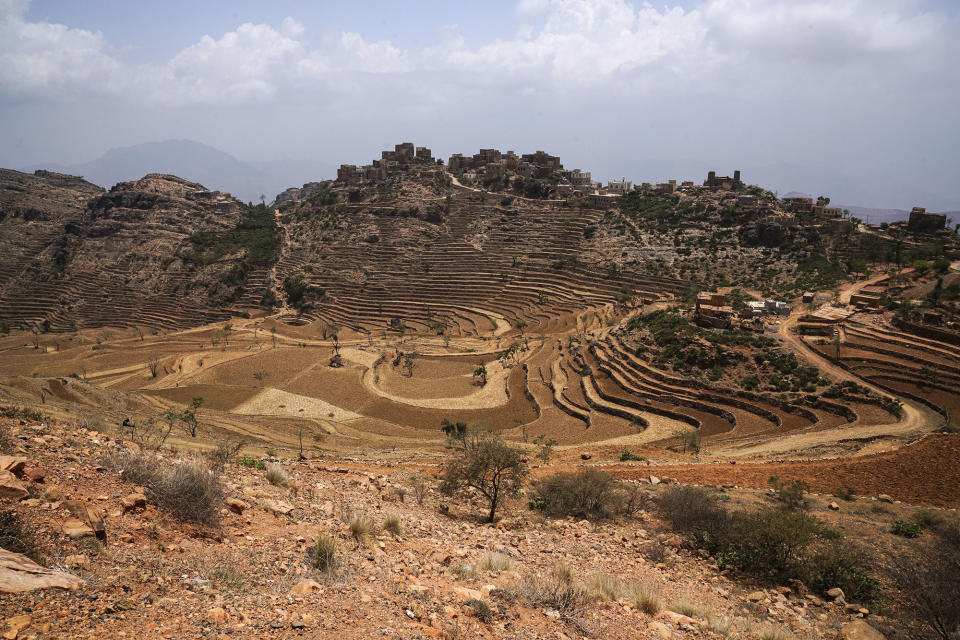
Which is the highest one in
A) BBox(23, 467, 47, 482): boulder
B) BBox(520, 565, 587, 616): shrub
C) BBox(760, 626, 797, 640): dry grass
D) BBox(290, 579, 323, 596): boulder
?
BBox(23, 467, 47, 482): boulder

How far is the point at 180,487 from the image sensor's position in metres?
6.45

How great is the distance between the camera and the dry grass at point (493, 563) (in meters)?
7.12

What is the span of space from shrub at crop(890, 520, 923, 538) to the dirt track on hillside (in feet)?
10.9

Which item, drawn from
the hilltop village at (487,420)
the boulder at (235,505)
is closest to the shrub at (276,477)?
the hilltop village at (487,420)

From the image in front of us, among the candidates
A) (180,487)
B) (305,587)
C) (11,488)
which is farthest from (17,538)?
(305,587)

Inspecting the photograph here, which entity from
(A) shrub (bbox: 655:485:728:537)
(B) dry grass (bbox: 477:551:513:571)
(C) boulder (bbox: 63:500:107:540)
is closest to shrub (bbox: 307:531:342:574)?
(B) dry grass (bbox: 477:551:513:571)

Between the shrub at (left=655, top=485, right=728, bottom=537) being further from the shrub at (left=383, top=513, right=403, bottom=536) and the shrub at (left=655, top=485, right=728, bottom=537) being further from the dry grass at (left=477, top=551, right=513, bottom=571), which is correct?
the shrub at (left=383, top=513, right=403, bottom=536)

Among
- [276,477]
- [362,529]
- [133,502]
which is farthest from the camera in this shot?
[276,477]

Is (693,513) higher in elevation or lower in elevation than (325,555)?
lower

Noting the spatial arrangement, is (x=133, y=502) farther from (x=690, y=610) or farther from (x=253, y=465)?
(x=690, y=610)

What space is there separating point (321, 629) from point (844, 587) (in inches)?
335

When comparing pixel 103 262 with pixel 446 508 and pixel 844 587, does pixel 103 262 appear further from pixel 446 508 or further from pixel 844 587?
pixel 844 587

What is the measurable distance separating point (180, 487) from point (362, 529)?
104 inches

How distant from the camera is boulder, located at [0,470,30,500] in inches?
203
